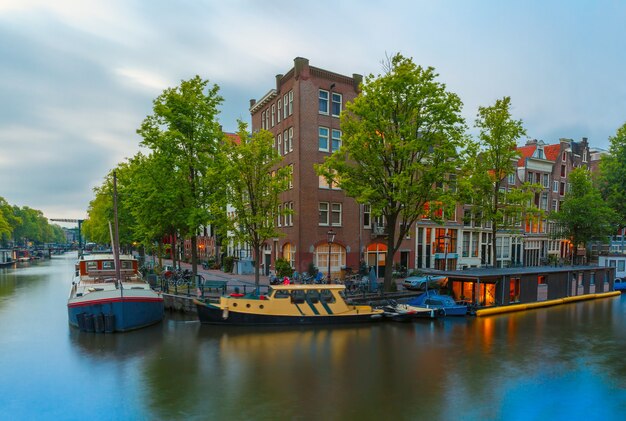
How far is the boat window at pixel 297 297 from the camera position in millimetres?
23969

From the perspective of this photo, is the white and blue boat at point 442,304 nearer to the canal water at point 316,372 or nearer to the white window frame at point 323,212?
the canal water at point 316,372

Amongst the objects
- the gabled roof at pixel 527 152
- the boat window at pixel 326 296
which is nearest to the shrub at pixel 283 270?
the boat window at pixel 326 296

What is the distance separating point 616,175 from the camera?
187ft

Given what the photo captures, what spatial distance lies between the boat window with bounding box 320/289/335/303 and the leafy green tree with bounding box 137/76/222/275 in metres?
11.2

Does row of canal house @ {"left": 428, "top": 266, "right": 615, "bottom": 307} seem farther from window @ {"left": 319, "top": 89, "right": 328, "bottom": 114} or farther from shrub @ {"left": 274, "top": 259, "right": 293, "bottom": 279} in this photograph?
window @ {"left": 319, "top": 89, "right": 328, "bottom": 114}

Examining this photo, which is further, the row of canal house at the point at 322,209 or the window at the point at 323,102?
the window at the point at 323,102

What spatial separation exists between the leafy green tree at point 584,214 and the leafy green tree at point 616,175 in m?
2.69

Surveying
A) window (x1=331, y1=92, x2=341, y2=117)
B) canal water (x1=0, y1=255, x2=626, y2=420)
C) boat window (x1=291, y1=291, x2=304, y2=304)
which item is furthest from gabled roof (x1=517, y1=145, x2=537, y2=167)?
boat window (x1=291, y1=291, x2=304, y2=304)

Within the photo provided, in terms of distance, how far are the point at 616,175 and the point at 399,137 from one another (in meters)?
47.3

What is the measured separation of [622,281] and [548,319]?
2860 cm

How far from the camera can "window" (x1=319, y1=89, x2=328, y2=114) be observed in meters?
41.0

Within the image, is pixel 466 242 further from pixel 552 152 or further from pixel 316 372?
pixel 316 372

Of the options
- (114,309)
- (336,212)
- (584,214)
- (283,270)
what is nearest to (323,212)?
(336,212)

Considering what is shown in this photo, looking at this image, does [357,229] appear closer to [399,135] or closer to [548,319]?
[399,135]
